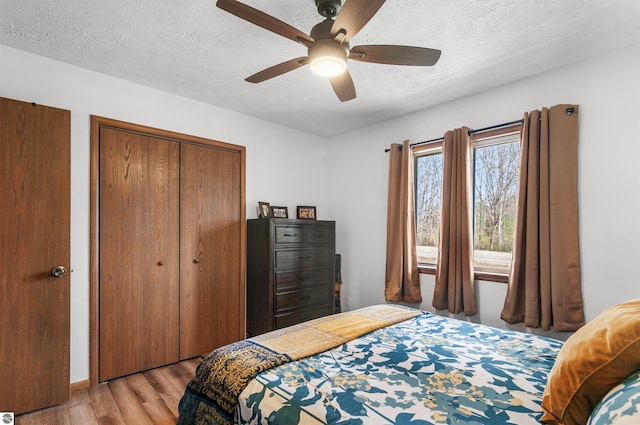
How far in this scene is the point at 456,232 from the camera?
118 inches

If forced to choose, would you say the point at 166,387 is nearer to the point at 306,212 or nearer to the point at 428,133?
the point at 306,212

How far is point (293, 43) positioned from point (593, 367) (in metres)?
2.22

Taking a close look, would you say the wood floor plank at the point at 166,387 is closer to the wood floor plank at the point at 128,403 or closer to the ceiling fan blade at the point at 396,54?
the wood floor plank at the point at 128,403

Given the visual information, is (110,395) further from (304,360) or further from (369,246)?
(369,246)

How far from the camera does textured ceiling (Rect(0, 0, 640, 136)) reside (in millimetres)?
1854

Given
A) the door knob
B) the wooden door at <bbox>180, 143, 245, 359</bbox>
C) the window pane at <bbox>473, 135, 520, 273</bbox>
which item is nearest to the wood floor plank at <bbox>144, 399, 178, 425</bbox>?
the wooden door at <bbox>180, 143, 245, 359</bbox>

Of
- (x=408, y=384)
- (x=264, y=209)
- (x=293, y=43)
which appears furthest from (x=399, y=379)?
(x=264, y=209)

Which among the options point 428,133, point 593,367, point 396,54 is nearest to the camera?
point 593,367

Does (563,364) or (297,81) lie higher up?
(297,81)

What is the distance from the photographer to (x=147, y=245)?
2.84 metres

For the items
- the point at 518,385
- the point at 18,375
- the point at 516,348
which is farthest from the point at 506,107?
the point at 18,375

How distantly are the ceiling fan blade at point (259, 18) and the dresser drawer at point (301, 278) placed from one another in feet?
7.39

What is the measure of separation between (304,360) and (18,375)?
6.61ft

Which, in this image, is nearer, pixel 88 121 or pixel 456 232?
pixel 88 121
